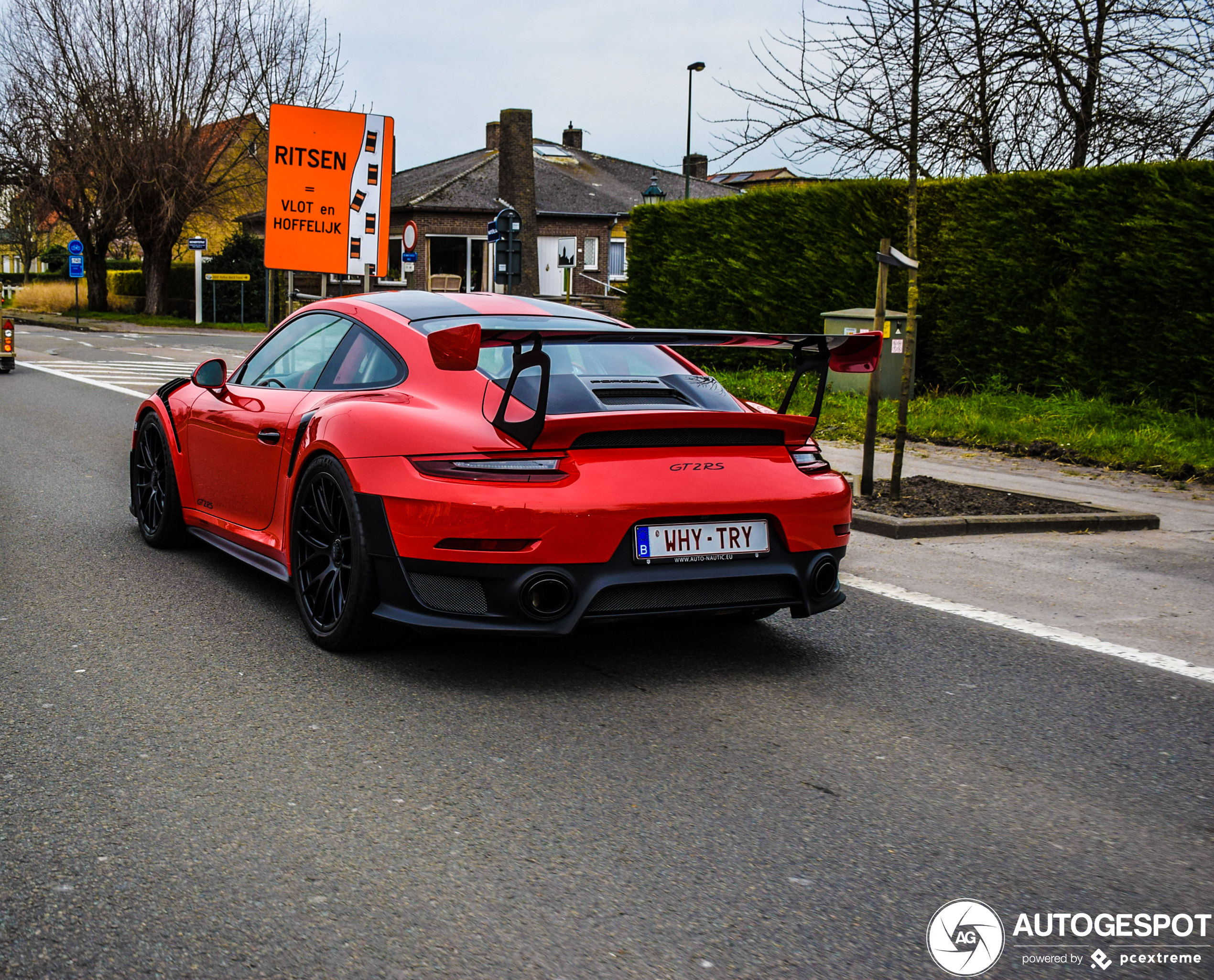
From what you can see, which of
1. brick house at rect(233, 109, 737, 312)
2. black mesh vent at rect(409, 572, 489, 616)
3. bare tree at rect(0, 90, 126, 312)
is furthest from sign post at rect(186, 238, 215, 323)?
black mesh vent at rect(409, 572, 489, 616)

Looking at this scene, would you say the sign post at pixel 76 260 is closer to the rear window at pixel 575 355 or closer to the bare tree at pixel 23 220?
the bare tree at pixel 23 220

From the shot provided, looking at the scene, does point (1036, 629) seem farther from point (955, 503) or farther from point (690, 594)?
point (955, 503)

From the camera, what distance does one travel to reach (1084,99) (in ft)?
54.7

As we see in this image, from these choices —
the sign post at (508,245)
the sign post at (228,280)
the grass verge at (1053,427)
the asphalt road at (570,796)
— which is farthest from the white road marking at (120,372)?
the sign post at (228,280)

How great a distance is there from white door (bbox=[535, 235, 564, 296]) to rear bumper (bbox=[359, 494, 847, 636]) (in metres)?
45.5

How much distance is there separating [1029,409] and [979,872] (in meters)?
11.2

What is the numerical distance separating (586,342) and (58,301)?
5059cm

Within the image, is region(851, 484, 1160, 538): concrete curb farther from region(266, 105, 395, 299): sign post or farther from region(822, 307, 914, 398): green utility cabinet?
region(266, 105, 395, 299): sign post

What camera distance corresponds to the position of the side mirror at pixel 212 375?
231 inches

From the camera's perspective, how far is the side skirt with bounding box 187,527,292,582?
5082 millimetres

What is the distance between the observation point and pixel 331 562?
461cm

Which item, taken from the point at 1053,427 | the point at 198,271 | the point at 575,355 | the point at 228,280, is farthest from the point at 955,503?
the point at 228,280

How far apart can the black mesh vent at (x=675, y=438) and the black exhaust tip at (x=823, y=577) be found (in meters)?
0.45

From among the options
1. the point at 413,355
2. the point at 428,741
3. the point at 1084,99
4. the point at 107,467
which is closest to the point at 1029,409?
the point at 1084,99
